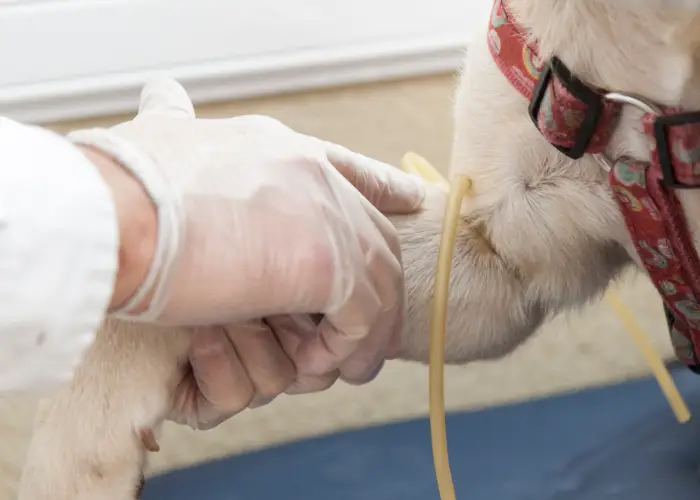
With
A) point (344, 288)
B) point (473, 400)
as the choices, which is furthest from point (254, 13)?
point (344, 288)

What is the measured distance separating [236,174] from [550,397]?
457 millimetres

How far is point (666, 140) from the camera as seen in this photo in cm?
39

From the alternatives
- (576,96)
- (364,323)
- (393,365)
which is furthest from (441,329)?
(393,365)

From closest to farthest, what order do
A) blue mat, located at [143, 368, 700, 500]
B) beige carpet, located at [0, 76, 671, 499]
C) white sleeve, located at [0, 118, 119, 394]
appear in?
white sleeve, located at [0, 118, 119, 394], blue mat, located at [143, 368, 700, 500], beige carpet, located at [0, 76, 671, 499]

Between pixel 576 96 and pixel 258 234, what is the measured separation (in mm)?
175

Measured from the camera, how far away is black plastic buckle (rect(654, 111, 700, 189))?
0.39 meters

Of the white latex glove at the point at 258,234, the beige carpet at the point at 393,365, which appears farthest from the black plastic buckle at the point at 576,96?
the beige carpet at the point at 393,365

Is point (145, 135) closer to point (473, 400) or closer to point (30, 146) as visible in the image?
point (30, 146)

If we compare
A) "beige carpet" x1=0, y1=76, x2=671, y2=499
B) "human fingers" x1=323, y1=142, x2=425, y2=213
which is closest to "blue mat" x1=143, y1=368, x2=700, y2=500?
"beige carpet" x1=0, y1=76, x2=671, y2=499

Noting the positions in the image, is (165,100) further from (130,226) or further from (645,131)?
(645,131)

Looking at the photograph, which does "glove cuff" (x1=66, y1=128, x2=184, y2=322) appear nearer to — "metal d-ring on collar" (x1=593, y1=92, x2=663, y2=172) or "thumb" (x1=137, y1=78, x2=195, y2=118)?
"thumb" (x1=137, y1=78, x2=195, y2=118)

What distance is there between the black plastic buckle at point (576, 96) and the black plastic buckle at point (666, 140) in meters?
0.03

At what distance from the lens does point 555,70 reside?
0.42m

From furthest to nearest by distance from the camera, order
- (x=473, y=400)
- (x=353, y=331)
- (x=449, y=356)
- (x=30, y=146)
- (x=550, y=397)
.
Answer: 1. (x=473, y=400)
2. (x=550, y=397)
3. (x=449, y=356)
4. (x=353, y=331)
5. (x=30, y=146)
